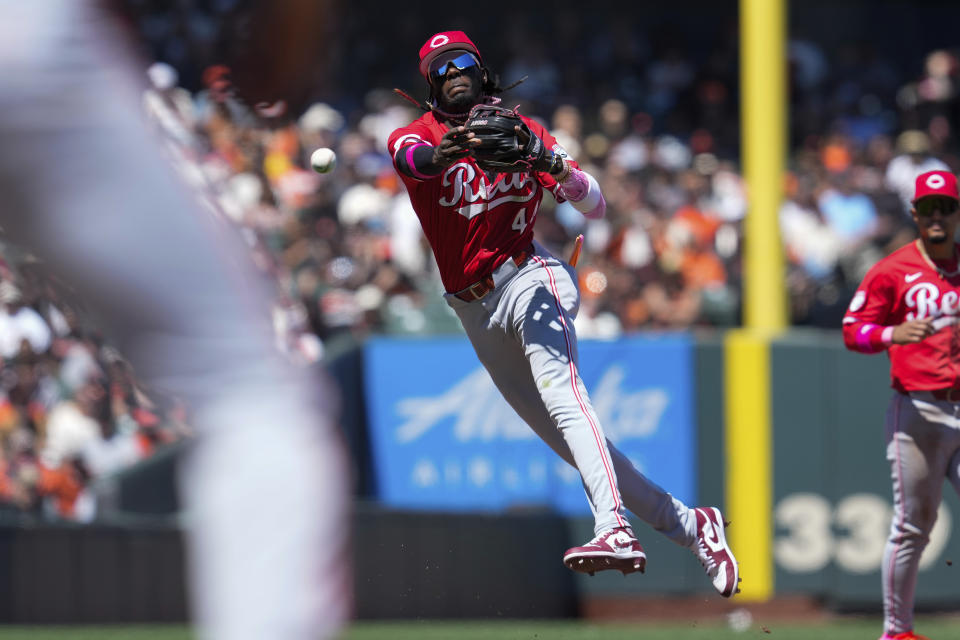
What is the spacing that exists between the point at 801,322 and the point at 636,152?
138 inches

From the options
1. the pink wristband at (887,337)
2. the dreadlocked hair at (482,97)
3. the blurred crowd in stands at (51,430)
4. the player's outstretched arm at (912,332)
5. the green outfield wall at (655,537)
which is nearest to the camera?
the dreadlocked hair at (482,97)

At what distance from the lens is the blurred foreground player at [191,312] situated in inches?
90.7

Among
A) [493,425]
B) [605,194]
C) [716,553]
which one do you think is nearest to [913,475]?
[716,553]

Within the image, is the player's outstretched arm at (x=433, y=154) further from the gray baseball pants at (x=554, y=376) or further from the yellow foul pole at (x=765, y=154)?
the yellow foul pole at (x=765, y=154)

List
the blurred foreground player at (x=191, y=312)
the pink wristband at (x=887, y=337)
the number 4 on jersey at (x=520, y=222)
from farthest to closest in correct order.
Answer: the pink wristband at (x=887, y=337)
the number 4 on jersey at (x=520, y=222)
the blurred foreground player at (x=191, y=312)

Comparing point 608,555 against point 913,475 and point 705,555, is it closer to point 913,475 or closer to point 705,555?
point 705,555

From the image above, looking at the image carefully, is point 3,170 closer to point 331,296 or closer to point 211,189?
point 211,189

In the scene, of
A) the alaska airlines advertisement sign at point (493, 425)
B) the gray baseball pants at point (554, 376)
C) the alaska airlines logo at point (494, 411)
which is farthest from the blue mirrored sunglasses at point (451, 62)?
the alaska airlines logo at point (494, 411)

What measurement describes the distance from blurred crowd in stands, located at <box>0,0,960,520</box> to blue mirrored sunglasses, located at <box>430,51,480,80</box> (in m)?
2.53

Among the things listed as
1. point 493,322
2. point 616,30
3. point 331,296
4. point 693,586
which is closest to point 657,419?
point 693,586

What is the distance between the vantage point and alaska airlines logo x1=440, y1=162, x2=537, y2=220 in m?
5.28

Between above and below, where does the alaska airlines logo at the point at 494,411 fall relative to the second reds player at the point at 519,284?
below

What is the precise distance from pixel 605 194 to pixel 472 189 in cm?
796

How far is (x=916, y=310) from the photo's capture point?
652 cm
